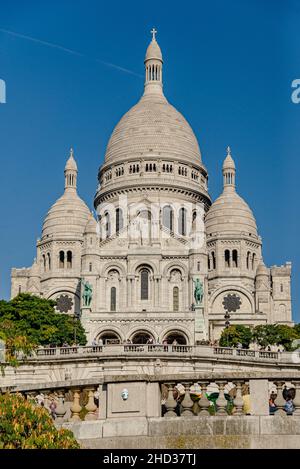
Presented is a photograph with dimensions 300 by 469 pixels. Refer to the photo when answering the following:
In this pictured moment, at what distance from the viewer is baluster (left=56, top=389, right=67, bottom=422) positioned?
606 inches

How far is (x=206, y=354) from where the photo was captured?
44.2 meters

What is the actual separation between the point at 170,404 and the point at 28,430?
230 cm

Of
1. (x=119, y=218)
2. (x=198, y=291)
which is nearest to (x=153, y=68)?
(x=119, y=218)

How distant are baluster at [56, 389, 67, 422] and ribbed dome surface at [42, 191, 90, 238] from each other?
86828 mm

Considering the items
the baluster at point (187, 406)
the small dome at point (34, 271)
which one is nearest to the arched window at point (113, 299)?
the small dome at point (34, 271)

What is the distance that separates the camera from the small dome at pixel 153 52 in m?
123

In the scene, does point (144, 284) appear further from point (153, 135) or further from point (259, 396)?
point (259, 396)

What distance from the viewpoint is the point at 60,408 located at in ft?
50.7

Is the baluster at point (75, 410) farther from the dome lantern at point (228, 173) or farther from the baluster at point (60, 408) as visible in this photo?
the dome lantern at point (228, 173)

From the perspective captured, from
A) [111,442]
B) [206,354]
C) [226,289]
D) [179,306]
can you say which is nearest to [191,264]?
[179,306]

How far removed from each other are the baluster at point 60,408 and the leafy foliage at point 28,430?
1051mm

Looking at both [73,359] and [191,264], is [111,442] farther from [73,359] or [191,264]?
[191,264]

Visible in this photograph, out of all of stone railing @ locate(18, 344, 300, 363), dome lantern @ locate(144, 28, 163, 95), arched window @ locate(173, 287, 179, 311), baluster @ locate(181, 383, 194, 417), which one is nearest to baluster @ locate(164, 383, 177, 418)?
baluster @ locate(181, 383, 194, 417)

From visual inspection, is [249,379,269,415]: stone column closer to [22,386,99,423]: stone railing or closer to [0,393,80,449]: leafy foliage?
[22,386,99,423]: stone railing
